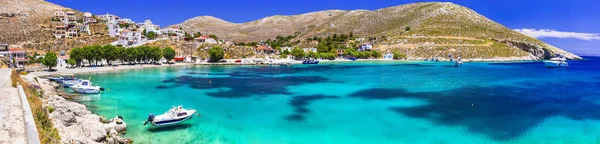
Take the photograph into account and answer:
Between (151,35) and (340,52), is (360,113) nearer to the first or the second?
(340,52)

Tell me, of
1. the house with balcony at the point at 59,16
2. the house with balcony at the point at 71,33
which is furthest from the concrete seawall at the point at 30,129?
the house with balcony at the point at 59,16

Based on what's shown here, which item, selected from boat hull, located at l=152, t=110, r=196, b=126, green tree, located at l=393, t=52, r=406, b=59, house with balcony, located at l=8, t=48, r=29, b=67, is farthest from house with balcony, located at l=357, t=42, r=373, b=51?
boat hull, located at l=152, t=110, r=196, b=126

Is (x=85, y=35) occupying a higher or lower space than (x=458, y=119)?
higher

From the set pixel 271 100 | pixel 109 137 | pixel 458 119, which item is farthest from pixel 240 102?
pixel 458 119

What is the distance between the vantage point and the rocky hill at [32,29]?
11406cm

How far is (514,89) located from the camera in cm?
5338

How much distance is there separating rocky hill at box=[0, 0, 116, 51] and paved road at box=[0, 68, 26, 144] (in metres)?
103

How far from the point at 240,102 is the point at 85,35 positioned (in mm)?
112304

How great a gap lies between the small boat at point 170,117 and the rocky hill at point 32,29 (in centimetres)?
10706

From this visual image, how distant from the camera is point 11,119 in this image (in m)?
18.2

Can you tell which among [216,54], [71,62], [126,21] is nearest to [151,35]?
[126,21]

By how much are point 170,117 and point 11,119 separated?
10810mm

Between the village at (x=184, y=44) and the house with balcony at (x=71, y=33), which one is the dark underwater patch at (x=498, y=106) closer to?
the village at (x=184, y=44)

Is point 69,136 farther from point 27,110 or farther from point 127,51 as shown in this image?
point 127,51
